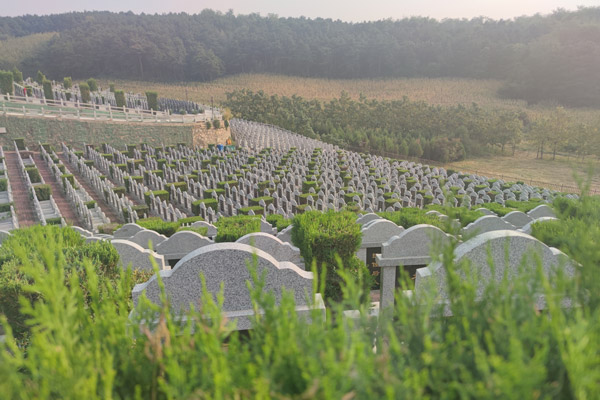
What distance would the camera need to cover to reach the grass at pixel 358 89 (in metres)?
68.1

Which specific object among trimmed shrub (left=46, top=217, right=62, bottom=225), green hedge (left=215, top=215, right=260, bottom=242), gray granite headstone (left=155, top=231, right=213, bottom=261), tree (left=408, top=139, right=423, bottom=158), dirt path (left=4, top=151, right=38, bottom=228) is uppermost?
green hedge (left=215, top=215, right=260, bottom=242)

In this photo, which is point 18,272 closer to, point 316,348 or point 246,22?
point 316,348

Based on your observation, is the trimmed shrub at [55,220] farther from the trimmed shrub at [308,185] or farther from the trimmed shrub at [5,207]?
the trimmed shrub at [308,185]

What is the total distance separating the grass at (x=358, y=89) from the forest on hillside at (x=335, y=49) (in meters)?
4.99

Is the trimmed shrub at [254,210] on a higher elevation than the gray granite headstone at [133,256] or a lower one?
lower

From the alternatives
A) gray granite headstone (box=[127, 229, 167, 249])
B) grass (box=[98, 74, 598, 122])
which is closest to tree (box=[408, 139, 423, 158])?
grass (box=[98, 74, 598, 122])

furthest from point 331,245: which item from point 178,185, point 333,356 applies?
point 178,185

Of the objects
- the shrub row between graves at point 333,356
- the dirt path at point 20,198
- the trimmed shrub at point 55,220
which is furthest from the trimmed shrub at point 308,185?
the shrub row between graves at point 333,356

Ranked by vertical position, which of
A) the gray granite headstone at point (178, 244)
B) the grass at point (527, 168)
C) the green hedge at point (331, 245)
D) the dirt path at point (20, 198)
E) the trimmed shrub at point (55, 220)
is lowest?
the grass at point (527, 168)

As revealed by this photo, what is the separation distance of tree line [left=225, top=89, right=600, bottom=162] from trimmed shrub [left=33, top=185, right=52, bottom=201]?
2803cm

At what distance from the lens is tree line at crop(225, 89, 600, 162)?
39.7m

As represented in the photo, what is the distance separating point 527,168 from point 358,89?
50060 millimetres

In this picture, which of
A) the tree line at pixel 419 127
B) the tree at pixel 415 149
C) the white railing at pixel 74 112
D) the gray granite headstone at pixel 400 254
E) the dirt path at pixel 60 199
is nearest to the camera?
the gray granite headstone at pixel 400 254

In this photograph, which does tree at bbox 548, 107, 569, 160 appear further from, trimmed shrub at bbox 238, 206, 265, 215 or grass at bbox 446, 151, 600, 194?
trimmed shrub at bbox 238, 206, 265, 215
